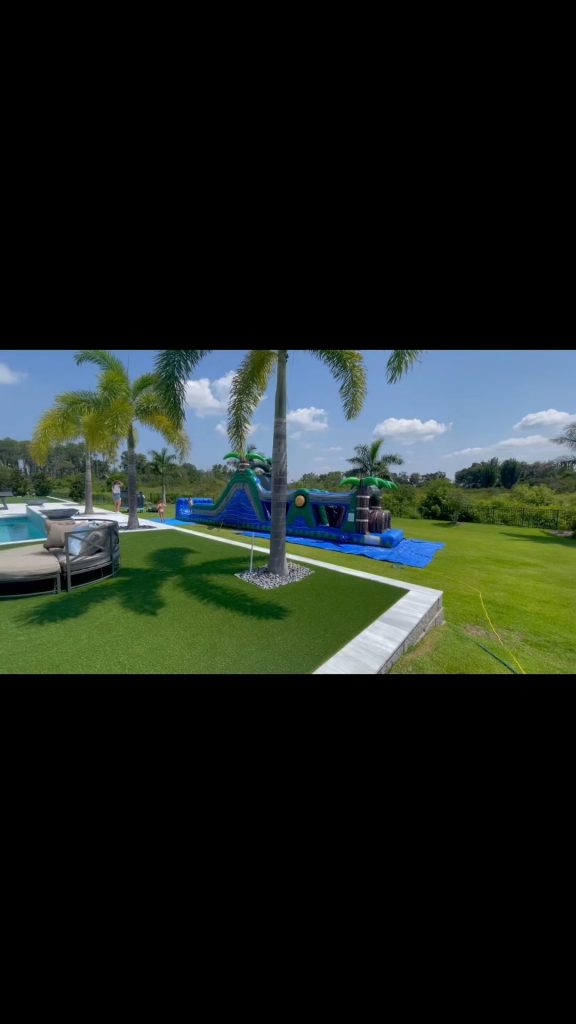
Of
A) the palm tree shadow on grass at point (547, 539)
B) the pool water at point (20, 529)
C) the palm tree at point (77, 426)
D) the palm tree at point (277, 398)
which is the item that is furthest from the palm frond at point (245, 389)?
the palm tree shadow on grass at point (547, 539)

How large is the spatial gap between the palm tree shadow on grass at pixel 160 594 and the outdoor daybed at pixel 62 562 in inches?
13.3

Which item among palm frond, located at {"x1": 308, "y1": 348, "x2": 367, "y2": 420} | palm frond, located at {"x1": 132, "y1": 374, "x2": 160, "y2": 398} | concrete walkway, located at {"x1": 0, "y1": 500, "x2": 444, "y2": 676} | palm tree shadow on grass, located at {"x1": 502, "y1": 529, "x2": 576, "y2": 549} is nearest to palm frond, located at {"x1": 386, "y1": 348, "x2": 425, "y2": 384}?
palm frond, located at {"x1": 308, "y1": 348, "x2": 367, "y2": 420}

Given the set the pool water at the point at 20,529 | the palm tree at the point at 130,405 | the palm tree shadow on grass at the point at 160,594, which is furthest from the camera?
the palm tree at the point at 130,405

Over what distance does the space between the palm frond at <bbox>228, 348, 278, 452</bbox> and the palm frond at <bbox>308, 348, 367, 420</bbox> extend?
1081 mm

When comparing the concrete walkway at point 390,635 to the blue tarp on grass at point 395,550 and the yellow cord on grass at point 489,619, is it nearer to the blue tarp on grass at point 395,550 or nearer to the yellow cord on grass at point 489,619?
the yellow cord on grass at point 489,619

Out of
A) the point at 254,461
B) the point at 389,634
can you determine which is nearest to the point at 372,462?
the point at 254,461

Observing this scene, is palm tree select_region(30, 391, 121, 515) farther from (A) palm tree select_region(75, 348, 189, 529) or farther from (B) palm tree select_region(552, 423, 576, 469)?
(B) palm tree select_region(552, 423, 576, 469)

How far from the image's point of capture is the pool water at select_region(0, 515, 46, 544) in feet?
35.2

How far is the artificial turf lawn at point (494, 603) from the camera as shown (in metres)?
4.36

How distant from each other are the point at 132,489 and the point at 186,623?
935cm

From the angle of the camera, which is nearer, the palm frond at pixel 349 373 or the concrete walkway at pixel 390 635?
the concrete walkway at pixel 390 635
